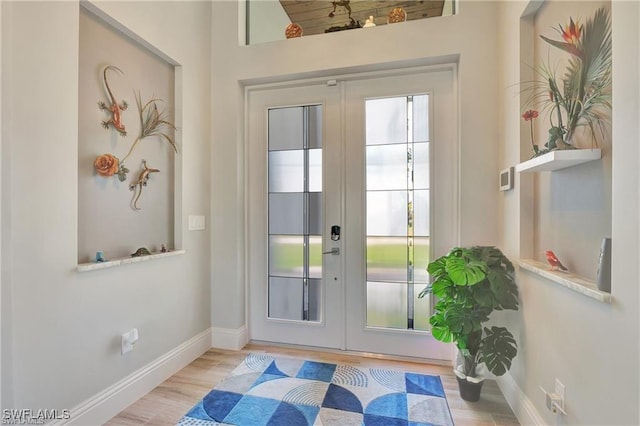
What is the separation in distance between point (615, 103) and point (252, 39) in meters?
2.68

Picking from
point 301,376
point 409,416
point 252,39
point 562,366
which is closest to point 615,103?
point 562,366

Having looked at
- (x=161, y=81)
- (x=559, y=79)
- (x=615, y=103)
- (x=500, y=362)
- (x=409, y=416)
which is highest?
(x=161, y=81)

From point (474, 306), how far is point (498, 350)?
0.27 metres

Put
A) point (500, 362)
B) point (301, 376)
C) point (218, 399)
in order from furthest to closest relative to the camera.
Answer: point (301, 376) < point (218, 399) < point (500, 362)

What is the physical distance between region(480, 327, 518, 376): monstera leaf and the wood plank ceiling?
2.77m

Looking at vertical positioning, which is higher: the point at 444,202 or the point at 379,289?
the point at 444,202

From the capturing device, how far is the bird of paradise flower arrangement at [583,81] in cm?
118

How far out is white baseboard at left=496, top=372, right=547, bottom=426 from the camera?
5.11ft

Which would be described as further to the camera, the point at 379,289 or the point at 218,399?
the point at 379,289

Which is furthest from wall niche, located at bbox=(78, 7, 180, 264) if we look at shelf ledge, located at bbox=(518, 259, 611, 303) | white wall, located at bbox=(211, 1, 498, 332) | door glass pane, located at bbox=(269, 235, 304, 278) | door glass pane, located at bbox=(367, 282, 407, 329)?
shelf ledge, located at bbox=(518, 259, 611, 303)

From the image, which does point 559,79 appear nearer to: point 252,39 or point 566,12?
point 566,12

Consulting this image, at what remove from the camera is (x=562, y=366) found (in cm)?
134

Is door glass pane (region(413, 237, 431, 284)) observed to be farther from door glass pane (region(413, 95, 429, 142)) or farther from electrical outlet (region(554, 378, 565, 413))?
electrical outlet (region(554, 378, 565, 413))

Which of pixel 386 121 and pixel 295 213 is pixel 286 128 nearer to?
pixel 295 213
